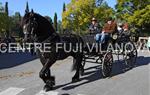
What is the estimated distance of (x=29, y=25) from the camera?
9.98 meters

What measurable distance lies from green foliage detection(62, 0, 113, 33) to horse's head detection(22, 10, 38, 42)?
153 ft

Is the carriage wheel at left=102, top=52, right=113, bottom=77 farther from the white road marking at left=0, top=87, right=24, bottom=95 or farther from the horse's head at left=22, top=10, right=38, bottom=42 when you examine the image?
the horse's head at left=22, top=10, right=38, bottom=42

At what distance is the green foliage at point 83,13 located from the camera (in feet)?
188

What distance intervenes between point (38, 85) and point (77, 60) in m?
1.75

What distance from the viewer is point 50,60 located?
34.7ft

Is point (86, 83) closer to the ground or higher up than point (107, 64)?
closer to the ground

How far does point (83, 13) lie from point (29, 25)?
49.2 metres

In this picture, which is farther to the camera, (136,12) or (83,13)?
(83,13)

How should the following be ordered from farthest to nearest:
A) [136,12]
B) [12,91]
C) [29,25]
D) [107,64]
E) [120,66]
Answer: [136,12] < [120,66] < [107,64] < [12,91] < [29,25]

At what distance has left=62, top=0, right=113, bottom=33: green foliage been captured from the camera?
57438mm

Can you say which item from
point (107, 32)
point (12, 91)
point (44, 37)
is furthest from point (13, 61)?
point (44, 37)

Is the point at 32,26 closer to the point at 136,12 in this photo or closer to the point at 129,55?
the point at 129,55

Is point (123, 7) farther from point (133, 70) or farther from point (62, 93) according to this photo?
point (62, 93)

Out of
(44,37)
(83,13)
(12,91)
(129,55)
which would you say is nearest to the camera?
(44,37)
